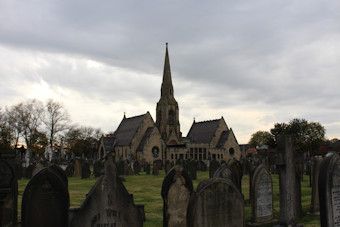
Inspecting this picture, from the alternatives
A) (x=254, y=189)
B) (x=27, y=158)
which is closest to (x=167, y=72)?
(x=27, y=158)

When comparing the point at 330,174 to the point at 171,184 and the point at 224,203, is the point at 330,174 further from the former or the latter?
the point at 171,184

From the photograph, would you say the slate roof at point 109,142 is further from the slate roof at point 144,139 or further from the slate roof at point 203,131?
the slate roof at point 203,131

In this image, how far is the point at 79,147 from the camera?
7094 cm

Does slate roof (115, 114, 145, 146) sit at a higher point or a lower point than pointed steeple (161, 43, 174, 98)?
lower

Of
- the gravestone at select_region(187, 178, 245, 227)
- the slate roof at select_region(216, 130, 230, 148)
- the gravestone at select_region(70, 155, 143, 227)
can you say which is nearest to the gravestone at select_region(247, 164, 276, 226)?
the gravestone at select_region(187, 178, 245, 227)

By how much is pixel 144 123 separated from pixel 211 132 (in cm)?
1364

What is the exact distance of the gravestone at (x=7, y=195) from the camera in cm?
644

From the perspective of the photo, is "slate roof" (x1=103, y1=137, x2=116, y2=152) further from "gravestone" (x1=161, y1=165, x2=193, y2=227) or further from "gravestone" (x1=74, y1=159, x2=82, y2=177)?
"gravestone" (x1=161, y1=165, x2=193, y2=227)

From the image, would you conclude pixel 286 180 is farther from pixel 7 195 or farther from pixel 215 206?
pixel 7 195

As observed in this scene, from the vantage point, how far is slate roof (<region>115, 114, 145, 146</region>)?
175 ft

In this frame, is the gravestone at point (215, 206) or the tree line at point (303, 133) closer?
the gravestone at point (215, 206)

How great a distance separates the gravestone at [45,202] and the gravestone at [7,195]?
53.3 inches

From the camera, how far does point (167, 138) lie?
186ft

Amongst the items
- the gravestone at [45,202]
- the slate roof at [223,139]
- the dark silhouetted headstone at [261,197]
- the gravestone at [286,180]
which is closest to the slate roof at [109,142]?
the slate roof at [223,139]
